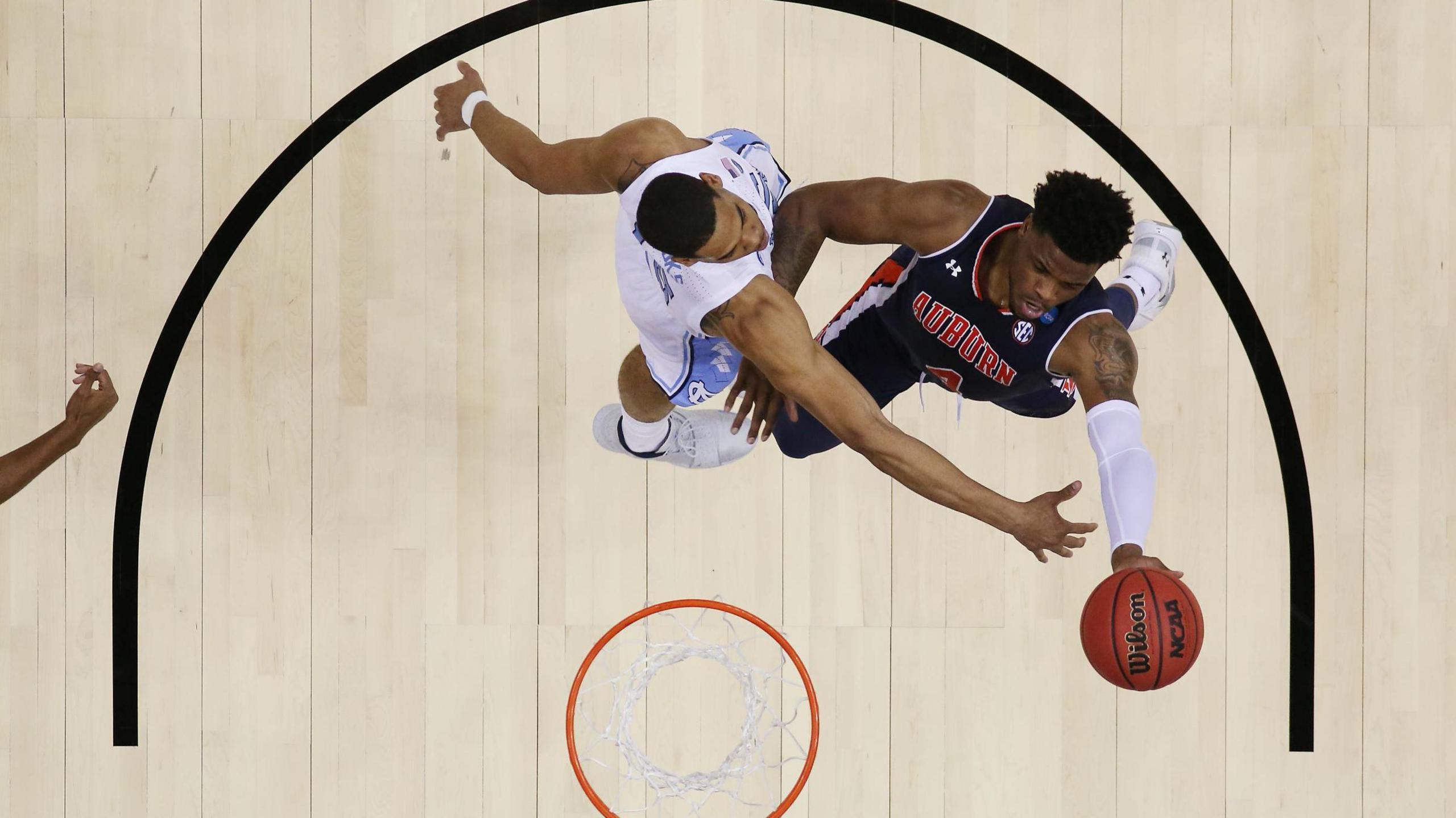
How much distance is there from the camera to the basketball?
2.57 m

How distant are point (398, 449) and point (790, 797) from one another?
1.74 metres

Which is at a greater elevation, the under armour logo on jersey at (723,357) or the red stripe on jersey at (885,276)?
the red stripe on jersey at (885,276)

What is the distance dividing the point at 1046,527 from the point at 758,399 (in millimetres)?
856

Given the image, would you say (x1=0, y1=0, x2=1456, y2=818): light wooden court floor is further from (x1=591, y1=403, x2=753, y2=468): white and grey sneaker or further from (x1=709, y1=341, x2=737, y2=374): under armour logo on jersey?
(x1=709, y1=341, x2=737, y2=374): under armour logo on jersey

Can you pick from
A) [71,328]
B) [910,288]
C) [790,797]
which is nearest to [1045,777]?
[790,797]

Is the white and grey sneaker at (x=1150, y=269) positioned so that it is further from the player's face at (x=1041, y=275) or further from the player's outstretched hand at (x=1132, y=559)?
the player's outstretched hand at (x=1132, y=559)

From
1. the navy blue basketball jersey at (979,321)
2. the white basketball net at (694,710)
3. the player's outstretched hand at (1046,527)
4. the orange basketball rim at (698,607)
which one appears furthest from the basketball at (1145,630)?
the white basketball net at (694,710)

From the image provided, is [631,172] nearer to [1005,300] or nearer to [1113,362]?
[1005,300]

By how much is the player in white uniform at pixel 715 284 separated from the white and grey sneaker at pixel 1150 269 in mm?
815

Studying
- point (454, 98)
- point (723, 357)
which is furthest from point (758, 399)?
point (454, 98)

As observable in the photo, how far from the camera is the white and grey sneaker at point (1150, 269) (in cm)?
317

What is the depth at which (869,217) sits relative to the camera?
2.86 meters

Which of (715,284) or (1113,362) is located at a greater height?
(715,284)

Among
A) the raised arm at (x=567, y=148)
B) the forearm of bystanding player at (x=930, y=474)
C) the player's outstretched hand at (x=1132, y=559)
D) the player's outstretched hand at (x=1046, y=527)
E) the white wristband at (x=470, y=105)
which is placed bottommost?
the player's outstretched hand at (x=1132, y=559)
